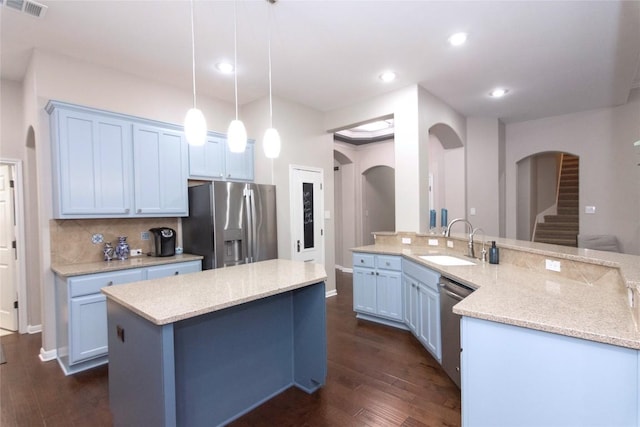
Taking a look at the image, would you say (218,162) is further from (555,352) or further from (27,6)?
(555,352)

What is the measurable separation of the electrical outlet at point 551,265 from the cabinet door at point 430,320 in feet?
2.71

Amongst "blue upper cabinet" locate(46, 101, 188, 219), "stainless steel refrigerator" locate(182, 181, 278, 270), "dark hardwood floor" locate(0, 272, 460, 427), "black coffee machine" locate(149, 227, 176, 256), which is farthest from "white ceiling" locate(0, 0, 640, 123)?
"dark hardwood floor" locate(0, 272, 460, 427)

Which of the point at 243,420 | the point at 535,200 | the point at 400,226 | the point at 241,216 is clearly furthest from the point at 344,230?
the point at 243,420

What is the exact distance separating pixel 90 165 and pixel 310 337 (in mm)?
2593

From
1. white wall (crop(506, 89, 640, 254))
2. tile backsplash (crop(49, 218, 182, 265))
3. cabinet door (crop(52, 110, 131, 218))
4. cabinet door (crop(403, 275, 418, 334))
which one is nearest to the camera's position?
cabinet door (crop(52, 110, 131, 218))

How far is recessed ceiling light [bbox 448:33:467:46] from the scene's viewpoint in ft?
9.07

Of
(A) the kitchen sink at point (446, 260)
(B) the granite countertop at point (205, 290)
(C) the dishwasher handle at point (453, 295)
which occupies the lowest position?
(C) the dishwasher handle at point (453, 295)

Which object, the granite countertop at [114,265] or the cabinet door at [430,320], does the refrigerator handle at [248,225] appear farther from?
the cabinet door at [430,320]

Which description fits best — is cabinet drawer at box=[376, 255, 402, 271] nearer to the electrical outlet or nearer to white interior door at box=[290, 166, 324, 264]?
white interior door at box=[290, 166, 324, 264]

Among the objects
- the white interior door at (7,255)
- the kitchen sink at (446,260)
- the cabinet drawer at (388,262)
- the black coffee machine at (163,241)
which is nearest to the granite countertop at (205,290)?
the kitchen sink at (446,260)

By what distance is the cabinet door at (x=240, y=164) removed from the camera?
13.1 ft

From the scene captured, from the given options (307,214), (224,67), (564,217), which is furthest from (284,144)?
(564,217)

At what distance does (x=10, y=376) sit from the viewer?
2625 millimetres

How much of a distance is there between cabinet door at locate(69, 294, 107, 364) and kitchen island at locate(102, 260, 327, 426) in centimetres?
104
